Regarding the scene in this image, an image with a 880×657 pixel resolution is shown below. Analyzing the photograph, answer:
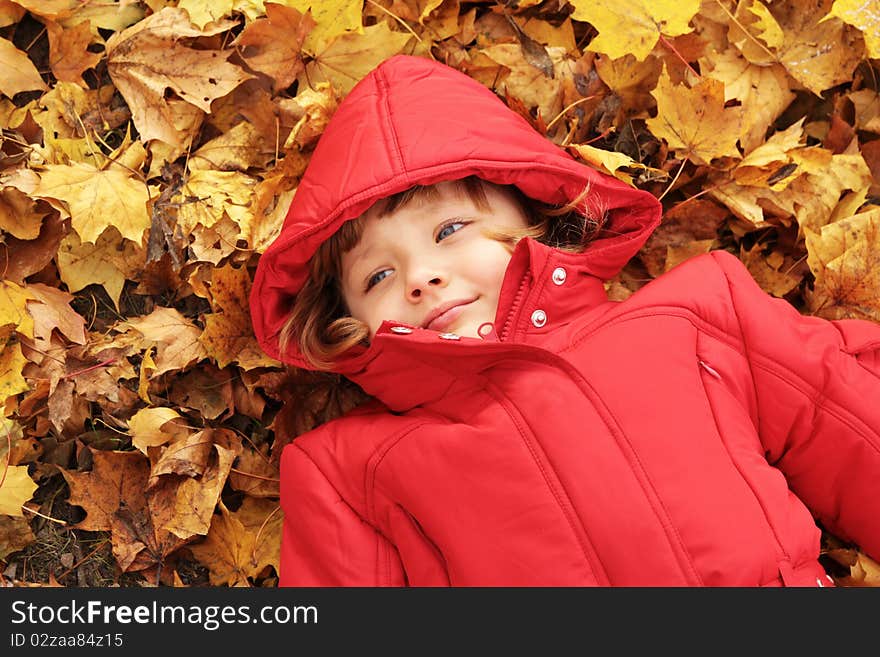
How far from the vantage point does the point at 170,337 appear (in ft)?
8.23

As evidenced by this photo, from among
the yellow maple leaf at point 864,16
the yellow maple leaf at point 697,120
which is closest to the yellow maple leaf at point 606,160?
the yellow maple leaf at point 697,120

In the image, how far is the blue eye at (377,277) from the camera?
2.18 meters

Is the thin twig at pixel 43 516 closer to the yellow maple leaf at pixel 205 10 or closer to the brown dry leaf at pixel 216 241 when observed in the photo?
the brown dry leaf at pixel 216 241

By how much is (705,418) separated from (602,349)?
26 centimetres

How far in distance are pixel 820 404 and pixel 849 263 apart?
0.44 m

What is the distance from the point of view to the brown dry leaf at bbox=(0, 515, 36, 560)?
2.42 meters

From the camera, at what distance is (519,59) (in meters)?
2.53

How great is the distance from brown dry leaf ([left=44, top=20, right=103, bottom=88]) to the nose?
111 centimetres

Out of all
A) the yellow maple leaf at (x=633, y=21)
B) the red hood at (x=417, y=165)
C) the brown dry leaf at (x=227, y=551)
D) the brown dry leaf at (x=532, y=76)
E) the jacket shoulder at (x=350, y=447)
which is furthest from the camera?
the brown dry leaf at (x=532, y=76)

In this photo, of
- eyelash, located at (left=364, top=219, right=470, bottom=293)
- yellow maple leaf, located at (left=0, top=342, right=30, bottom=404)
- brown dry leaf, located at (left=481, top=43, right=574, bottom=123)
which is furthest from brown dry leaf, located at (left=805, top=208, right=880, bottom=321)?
yellow maple leaf, located at (left=0, top=342, right=30, bottom=404)

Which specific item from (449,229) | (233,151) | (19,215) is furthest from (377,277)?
(19,215)
